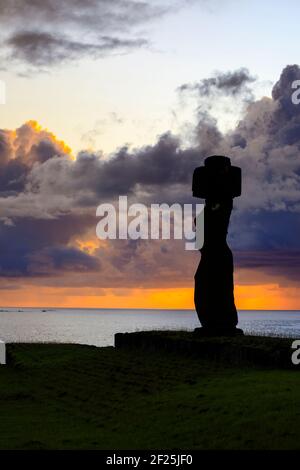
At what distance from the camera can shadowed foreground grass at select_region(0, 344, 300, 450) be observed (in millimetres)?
12984

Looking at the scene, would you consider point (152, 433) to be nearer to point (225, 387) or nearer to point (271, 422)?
point (271, 422)

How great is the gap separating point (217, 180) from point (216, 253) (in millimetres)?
2760

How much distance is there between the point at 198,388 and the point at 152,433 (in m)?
3.93

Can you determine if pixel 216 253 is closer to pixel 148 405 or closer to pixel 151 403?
pixel 151 403

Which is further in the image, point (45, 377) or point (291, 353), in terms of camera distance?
point (45, 377)

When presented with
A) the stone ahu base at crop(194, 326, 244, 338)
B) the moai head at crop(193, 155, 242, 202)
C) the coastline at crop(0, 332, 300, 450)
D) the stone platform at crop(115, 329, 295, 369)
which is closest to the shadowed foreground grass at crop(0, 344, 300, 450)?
the coastline at crop(0, 332, 300, 450)

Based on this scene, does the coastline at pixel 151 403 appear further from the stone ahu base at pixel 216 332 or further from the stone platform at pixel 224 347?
the stone ahu base at pixel 216 332

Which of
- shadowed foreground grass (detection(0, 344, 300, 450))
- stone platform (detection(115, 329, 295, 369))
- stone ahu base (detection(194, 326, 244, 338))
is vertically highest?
stone ahu base (detection(194, 326, 244, 338))

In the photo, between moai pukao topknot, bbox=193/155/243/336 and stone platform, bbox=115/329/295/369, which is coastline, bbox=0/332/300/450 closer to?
stone platform, bbox=115/329/295/369

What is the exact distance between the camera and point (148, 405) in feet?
54.7

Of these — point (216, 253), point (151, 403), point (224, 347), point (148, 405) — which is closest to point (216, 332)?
point (216, 253)

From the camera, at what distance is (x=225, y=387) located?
1719 cm

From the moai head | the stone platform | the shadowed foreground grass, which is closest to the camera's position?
the shadowed foreground grass
